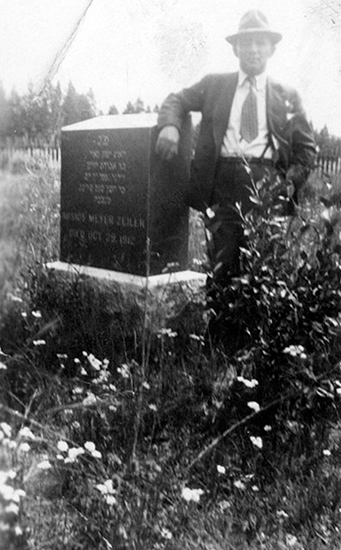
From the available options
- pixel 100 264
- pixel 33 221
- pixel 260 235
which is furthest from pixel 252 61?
pixel 33 221

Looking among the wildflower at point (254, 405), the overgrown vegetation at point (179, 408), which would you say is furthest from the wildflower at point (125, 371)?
the wildflower at point (254, 405)

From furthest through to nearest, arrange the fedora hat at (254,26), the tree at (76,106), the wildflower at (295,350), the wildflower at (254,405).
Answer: the tree at (76,106)
the fedora hat at (254,26)
the wildflower at (295,350)
the wildflower at (254,405)

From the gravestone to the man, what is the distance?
0.54 ft

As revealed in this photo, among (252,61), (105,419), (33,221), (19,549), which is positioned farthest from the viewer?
(33,221)

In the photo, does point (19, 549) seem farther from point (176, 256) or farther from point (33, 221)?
point (33, 221)

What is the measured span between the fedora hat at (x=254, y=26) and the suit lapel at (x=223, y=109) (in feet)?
1.30

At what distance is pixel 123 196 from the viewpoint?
442 centimetres

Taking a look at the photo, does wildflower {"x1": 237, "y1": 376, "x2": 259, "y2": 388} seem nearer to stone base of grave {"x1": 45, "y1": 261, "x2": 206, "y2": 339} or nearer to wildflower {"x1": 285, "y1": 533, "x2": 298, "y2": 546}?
wildflower {"x1": 285, "y1": 533, "x2": 298, "y2": 546}

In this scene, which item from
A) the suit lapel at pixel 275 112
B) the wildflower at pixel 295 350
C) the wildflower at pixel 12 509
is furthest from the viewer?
the suit lapel at pixel 275 112

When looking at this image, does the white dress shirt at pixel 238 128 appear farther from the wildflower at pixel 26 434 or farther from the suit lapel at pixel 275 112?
the wildflower at pixel 26 434

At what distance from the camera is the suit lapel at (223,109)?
13.9 ft

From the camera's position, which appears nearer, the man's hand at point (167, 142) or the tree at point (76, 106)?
the tree at point (76, 106)

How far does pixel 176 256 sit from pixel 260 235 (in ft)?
3.87

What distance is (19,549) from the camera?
2.03 meters
